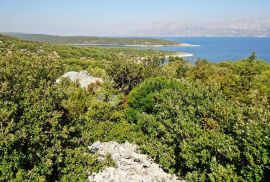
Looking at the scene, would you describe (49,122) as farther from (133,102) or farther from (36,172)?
(133,102)

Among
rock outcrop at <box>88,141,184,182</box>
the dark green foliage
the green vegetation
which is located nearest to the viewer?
the green vegetation

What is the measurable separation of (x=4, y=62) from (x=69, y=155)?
9.55 m

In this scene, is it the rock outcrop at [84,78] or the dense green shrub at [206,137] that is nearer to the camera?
the dense green shrub at [206,137]

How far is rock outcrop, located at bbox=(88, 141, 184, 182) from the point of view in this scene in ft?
73.1

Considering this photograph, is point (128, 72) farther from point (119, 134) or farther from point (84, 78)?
point (119, 134)

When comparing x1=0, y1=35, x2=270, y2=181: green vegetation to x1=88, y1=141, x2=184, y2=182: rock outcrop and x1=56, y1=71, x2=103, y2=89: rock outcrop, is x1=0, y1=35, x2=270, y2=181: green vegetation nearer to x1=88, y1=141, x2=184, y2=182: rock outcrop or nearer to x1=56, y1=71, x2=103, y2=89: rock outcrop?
x1=88, y1=141, x2=184, y2=182: rock outcrop

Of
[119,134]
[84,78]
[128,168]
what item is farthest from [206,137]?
[84,78]

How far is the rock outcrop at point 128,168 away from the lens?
73.1 ft

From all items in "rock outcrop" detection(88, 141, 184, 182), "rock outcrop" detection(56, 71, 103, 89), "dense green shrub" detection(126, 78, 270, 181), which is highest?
"dense green shrub" detection(126, 78, 270, 181)

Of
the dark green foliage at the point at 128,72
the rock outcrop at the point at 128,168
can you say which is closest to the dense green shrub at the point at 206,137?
the rock outcrop at the point at 128,168

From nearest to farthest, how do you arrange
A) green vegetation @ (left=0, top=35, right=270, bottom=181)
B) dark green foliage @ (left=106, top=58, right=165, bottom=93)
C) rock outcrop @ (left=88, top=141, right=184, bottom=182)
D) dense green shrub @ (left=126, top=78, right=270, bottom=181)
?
1. green vegetation @ (left=0, top=35, right=270, bottom=181)
2. dense green shrub @ (left=126, top=78, right=270, bottom=181)
3. rock outcrop @ (left=88, top=141, right=184, bottom=182)
4. dark green foliage @ (left=106, top=58, right=165, bottom=93)

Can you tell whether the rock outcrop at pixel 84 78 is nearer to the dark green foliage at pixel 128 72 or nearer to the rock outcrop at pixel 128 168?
the dark green foliage at pixel 128 72

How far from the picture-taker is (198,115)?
1158 inches

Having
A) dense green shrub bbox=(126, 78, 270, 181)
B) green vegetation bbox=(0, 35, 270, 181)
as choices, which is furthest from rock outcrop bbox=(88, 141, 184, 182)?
dense green shrub bbox=(126, 78, 270, 181)
